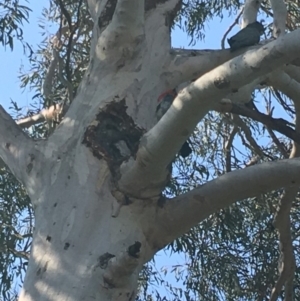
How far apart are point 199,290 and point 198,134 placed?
1.23 metres

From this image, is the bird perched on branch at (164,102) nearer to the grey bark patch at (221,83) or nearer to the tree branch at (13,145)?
the tree branch at (13,145)

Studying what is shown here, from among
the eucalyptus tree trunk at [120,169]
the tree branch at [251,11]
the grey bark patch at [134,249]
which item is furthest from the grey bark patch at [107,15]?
the grey bark patch at [134,249]

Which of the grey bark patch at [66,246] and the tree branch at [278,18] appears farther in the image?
the tree branch at [278,18]

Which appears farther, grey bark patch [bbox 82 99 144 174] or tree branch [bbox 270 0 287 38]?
tree branch [bbox 270 0 287 38]

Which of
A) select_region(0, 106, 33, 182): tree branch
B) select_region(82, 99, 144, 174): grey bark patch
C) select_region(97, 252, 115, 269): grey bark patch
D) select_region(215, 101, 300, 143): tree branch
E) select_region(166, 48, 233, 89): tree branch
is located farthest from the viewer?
select_region(215, 101, 300, 143): tree branch

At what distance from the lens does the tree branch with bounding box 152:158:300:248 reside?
7.67 feet

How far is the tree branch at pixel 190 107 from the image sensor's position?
76.0 inches

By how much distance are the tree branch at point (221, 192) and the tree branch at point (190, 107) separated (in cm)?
10


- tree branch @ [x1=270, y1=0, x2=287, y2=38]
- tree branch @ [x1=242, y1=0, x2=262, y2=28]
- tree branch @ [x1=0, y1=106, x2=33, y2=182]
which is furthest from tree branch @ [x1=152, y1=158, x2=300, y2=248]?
tree branch @ [x1=242, y1=0, x2=262, y2=28]

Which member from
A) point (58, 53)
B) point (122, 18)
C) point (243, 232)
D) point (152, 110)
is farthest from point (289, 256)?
point (58, 53)

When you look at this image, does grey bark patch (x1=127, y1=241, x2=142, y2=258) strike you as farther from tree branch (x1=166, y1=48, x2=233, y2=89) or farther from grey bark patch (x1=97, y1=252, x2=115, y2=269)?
tree branch (x1=166, y1=48, x2=233, y2=89)

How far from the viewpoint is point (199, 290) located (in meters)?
4.52

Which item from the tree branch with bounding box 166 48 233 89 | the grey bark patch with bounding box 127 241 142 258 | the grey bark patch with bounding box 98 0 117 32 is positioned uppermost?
the grey bark patch with bounding box 98 0 117 32

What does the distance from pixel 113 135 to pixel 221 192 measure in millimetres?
440
